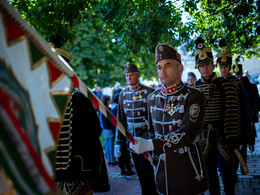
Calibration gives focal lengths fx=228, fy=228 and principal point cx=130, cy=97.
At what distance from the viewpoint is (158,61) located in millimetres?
2641

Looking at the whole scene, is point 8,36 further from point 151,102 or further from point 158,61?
point 151,102

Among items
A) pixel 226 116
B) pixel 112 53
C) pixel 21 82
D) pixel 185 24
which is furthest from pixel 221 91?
pixel 112 53

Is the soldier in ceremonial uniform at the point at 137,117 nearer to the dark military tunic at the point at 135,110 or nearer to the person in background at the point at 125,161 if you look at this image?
the dark military tunic at the point at 135,110

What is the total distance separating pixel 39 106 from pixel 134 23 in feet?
12.3

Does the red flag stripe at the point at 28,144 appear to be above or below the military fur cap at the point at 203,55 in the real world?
below

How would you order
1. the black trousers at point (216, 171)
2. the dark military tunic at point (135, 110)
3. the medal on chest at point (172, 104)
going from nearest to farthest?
the medal on chest at point (172, 104), the black trousers at point (216, 171), the dark military tunic at point (135, 110)

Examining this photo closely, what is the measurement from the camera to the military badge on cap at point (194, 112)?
2.38 meters

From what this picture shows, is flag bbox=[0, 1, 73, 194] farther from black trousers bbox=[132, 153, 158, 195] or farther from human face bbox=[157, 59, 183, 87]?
black trousers bbox=[132, 153, 158, 195]

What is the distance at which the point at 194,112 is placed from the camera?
7.86 ft

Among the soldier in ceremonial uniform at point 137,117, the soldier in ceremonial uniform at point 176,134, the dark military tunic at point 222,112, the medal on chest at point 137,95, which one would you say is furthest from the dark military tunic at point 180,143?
the medal on chest at point 137,95

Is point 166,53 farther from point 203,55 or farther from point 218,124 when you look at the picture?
point 218,124

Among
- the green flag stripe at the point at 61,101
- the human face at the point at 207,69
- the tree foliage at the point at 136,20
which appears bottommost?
the green flag stripe at the point at 61,101

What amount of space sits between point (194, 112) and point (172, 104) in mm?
268

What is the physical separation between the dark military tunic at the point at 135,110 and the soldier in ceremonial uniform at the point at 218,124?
1084 mm
